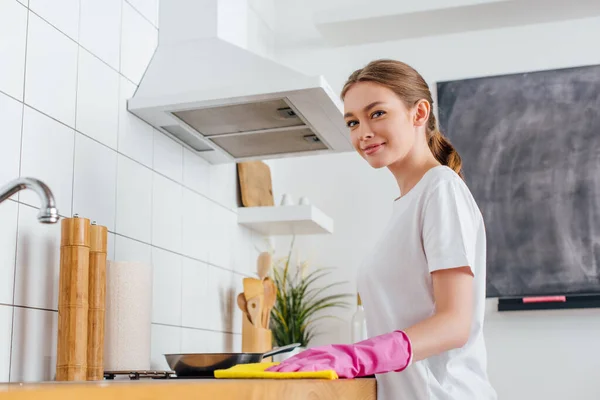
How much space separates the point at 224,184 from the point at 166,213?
50 centimetres

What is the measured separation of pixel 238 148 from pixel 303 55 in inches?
44.0

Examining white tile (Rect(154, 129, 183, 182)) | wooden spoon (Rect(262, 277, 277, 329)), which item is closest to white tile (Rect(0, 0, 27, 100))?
white tile (Rect(154, 129, 183, 182))

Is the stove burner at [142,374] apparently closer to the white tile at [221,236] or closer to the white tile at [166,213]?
the white tile at [166,213]

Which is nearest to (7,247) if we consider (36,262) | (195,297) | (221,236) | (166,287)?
(36,262)

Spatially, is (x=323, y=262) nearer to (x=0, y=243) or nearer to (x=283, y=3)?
(x=283, y=3)

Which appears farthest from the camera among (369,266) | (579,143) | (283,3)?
(283,3)

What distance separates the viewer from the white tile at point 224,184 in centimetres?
256

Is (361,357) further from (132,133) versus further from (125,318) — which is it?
(132,133)

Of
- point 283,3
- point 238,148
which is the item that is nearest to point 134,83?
point 238,148

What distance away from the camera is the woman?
1.07m

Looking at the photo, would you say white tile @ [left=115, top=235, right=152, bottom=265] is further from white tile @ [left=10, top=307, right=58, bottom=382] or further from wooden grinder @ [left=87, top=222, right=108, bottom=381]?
white tile @ [left=10, top=307, right=58, bottom=382]

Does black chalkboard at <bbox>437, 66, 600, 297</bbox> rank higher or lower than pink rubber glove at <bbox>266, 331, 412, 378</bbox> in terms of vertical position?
higher

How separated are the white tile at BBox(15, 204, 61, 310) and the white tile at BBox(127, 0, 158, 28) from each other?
2.51 ft

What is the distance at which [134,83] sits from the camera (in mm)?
2062
